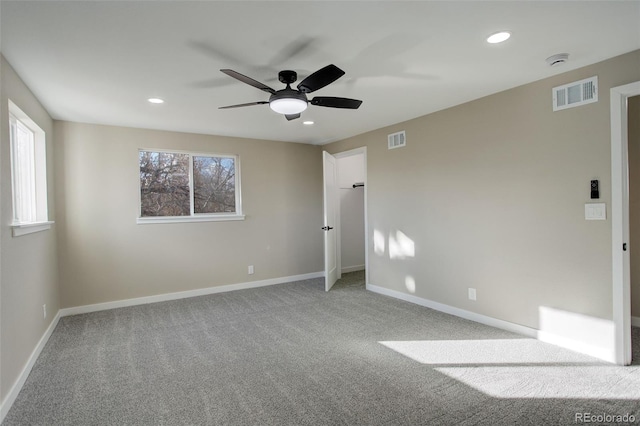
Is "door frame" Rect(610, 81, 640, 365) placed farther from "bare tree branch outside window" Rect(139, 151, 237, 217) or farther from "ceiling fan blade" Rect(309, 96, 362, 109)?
"bare tree branch outside window" Rect(139, 151, 237, 217)

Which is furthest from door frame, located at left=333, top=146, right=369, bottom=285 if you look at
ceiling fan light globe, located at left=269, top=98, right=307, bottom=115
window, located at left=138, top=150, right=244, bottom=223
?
ceiling fan light globe, located at left=269, top=98, right=307, bottom=115

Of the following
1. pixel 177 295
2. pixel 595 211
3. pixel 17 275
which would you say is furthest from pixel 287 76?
pixel 177 295

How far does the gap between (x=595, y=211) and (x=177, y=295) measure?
16.4 feet

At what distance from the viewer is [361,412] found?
82.1 inches

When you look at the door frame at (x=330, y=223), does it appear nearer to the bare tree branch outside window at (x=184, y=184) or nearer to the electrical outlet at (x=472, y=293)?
the bare tree branch outside window at (x=184, y=184)

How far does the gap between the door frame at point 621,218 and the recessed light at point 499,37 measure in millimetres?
1122

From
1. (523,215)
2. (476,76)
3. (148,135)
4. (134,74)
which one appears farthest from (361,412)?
(148,135)

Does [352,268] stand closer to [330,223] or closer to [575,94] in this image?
[330,223]

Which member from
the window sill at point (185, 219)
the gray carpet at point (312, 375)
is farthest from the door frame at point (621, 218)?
the window sill at point (185, 219)

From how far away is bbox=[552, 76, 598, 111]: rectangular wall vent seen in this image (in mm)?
2763

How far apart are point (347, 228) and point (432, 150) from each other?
288 cm

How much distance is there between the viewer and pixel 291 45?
2346mm

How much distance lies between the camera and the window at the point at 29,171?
2.93 m

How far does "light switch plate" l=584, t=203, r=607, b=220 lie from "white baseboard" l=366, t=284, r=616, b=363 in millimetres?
933
